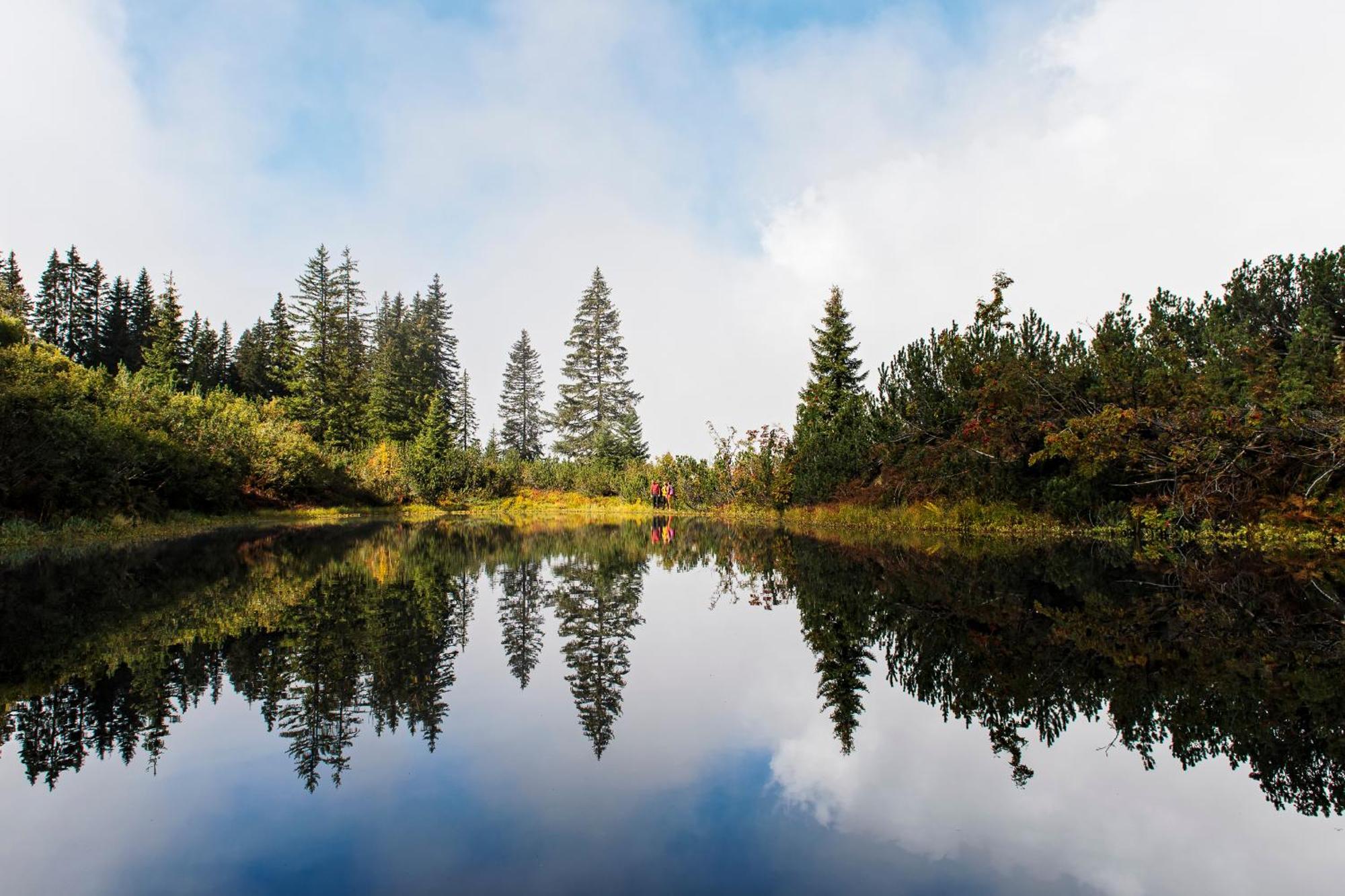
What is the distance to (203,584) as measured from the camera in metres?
9.69

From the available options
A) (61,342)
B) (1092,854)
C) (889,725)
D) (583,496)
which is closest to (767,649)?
(889,725)

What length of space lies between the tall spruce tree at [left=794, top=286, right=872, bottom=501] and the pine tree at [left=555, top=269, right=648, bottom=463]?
1983 cm

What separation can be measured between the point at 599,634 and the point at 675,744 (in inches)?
122

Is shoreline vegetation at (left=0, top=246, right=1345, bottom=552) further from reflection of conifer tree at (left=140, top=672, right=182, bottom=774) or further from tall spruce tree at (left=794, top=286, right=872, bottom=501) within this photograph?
reflection of conifer tree at (left=140, top=672, right=182, bottom=774)

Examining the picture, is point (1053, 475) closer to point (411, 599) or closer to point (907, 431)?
point (907, 431)

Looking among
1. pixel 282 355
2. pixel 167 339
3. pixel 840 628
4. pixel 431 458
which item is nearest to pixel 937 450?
pixel 840 628

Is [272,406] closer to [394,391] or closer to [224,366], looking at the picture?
[394,391]

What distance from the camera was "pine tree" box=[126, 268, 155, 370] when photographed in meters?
58.3

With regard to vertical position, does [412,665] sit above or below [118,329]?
below

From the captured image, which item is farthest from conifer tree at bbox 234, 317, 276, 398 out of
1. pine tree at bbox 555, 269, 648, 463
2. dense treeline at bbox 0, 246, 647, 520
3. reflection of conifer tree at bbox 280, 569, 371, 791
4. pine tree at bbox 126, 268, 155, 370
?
reflection of conifer tree at bbox 280, 569, 371, 791

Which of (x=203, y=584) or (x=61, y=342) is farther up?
(x=61, y=342)

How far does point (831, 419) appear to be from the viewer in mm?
29016

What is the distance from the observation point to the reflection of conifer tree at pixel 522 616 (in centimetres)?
617

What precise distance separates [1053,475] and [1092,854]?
18199mm
